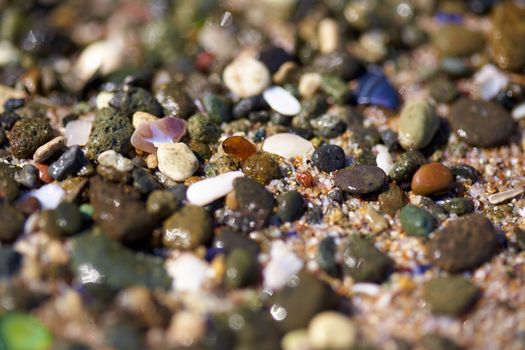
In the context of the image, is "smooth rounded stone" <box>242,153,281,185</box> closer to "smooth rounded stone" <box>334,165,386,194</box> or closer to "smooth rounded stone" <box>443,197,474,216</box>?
"smooth rounded stone" <box>334,165,386,194</box>

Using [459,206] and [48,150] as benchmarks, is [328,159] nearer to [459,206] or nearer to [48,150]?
[459,206]

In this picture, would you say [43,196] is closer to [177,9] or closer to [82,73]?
[82,73]

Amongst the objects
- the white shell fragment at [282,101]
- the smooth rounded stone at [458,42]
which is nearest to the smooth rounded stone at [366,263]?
the white shell fragment at [282,101]

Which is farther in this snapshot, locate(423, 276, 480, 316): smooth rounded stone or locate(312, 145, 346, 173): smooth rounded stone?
locate(312, 145, 346, 173): smooth rounded stone

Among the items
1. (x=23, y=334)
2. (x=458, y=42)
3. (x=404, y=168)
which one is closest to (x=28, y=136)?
(x=23, y=334)

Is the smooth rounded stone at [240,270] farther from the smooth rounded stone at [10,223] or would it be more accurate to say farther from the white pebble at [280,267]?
the smooth rounded stone at [10,223]

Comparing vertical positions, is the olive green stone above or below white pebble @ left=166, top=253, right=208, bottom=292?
below

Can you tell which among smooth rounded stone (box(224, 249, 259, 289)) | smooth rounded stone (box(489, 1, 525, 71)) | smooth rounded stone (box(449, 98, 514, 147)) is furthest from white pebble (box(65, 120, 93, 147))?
smooth rounded stone (box(489, 1, 525, 71))
